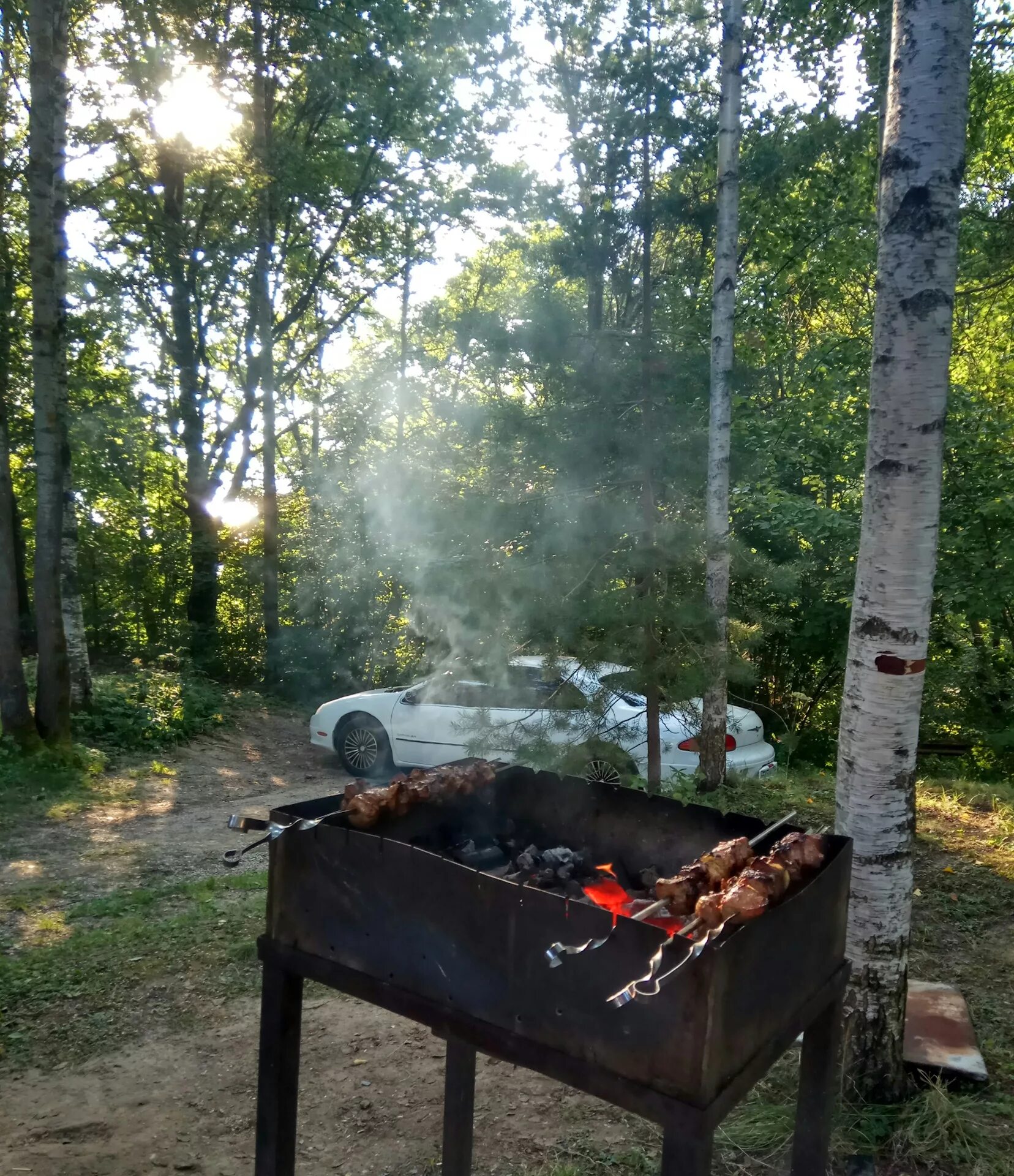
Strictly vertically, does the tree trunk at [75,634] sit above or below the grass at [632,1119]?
above

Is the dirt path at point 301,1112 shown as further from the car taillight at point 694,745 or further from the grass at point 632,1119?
the car taillight at point 694,745

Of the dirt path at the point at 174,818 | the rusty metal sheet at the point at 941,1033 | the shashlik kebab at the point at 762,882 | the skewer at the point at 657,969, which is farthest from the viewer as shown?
the dirt path at the point at 174,818

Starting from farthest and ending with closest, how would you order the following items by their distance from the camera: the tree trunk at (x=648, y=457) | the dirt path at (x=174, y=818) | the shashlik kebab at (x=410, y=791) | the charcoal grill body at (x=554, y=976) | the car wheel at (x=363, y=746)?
the car wheel at (x=363, y=746) < the dirt path at (x=174, y=818) < the tree trunk at (x=648, y=457) < the shashlik kebab at (x=410, y=791) < the charcoal grill body at (x=554, y=976)

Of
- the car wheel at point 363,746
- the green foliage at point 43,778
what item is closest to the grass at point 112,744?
the green foliage at point 43,778

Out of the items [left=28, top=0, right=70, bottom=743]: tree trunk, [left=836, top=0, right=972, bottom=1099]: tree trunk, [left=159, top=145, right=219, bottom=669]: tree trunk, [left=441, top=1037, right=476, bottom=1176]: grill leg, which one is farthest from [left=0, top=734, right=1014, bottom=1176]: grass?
[left=159, top=145, right=219, bottom=669]: tree trunk

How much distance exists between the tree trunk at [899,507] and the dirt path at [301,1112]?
108 cm

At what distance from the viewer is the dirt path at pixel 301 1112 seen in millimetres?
3096

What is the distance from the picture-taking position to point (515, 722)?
580cm

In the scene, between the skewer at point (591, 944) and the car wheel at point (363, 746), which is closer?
the skewer at point (591, 944)

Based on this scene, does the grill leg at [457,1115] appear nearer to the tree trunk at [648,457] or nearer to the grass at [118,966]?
the grass at [118,966]

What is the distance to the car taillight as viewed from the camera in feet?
25.5

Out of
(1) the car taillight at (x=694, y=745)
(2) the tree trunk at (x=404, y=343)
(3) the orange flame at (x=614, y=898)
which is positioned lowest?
(1) the car taillight at (x=694, y=745)

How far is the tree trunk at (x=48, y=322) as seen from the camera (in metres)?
8.23

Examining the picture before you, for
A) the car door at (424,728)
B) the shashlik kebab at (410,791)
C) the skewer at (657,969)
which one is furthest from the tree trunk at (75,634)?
the skewer at (657,969)
